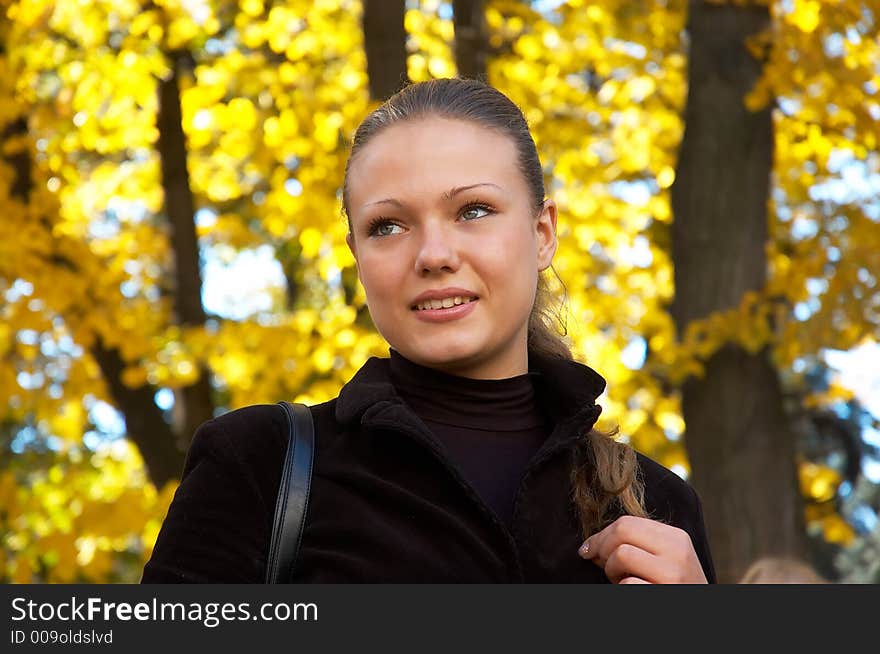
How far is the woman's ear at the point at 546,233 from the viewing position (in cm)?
236

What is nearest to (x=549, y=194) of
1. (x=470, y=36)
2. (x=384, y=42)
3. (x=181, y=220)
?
(x=470, y=36)

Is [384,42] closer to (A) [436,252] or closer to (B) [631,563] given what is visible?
(A) [436,252]

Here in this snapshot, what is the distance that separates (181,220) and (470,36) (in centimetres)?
211

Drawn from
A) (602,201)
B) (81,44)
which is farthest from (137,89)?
(602,201)

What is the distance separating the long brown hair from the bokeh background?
3477mm

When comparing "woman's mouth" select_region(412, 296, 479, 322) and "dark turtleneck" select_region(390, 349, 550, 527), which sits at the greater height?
"woman's mouth" select_region(412, 296, 479, 322)

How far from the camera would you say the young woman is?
1.98 meters

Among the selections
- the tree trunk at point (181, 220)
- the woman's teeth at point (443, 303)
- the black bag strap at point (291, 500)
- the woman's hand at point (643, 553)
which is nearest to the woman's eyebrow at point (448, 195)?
the woman's teeth at point (443, 303)

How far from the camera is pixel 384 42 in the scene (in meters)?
5.86

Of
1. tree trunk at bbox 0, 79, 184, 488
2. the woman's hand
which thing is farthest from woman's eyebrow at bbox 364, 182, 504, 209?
tree trunk at bbox 0, 79, 184, 488

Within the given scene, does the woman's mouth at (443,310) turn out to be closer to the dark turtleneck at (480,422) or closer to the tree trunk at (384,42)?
the dark turtleneck at (480,422)

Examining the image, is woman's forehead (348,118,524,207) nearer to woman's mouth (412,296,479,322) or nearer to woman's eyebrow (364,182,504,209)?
woman's eyebrow (364,182,504,209)
